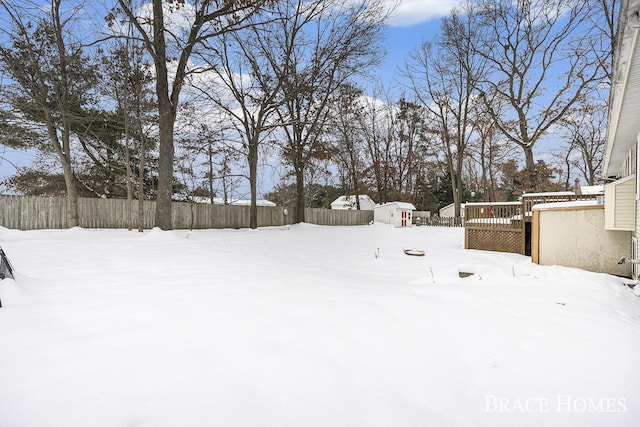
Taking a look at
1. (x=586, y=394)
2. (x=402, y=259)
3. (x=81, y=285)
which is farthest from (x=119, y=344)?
(x=402, y=259)

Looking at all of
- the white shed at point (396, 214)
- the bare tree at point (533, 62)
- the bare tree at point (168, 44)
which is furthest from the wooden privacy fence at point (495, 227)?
the white shed at point (396, 214)

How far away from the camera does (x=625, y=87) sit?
3723 millimetres

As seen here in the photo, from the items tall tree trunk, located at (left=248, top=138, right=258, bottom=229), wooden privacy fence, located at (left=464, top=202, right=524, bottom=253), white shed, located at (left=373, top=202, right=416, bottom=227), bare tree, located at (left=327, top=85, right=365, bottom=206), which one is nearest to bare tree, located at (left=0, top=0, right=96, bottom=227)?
tall tree trunk, located at (left=248, top=138, right=258, bottom=229)

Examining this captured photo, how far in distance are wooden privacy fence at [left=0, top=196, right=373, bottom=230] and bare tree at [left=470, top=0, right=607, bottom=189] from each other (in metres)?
15.8

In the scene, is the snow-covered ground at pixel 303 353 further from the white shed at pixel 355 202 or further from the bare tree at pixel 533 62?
the white shed at pixel 355 202

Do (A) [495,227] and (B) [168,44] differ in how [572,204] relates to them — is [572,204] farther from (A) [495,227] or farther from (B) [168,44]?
(B) [168,44]

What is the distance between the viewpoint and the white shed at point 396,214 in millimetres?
23234

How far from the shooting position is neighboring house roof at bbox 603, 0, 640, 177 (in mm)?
2484

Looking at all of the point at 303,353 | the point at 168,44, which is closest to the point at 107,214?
the point at 168,44

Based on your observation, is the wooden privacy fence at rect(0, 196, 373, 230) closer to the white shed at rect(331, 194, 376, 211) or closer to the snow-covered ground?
the snow-covered ground

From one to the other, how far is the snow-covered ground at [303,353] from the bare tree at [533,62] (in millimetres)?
16576

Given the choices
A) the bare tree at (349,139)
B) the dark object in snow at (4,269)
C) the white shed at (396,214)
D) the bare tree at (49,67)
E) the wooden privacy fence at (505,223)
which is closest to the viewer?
the dark object in snow at (4,269)

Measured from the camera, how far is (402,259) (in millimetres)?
7234

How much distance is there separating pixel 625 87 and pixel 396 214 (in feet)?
64.7
